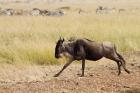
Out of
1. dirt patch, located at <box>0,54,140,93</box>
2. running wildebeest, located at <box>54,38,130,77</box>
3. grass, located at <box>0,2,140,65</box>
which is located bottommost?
grass, located at <box>0,2,140,65</box>

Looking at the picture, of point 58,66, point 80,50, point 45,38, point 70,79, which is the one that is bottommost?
point 45,38

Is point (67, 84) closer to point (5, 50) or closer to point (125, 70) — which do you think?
point (125, 70)

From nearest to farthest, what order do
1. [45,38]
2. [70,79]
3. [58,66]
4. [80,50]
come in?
[70,79], [80,50], [58,66], [45,38]

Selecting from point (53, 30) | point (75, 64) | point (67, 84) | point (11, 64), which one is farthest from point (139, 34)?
point (67, 84)

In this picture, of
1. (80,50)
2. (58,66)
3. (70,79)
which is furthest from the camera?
(58,66)

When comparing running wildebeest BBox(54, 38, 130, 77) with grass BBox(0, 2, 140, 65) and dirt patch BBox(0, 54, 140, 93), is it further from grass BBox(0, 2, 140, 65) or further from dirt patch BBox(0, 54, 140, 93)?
grass BBox(0, 2, 140, 65)

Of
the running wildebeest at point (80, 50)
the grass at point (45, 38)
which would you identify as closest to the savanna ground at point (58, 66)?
the grass at point (45, 38)

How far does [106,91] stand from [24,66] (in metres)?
3.84

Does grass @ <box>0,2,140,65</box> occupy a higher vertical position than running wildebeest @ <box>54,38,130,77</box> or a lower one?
lower

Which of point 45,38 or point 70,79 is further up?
point 70,79

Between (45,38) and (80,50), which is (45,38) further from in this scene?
(80,50)

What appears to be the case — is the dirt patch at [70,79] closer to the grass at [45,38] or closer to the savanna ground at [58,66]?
the savanna ground at [58,66]

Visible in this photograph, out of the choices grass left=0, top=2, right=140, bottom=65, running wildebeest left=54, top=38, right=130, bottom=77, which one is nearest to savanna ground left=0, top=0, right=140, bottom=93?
grass left=0, top=2, right=140, bottom=65

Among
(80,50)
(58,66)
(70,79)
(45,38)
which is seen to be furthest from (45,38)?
(70,79)
